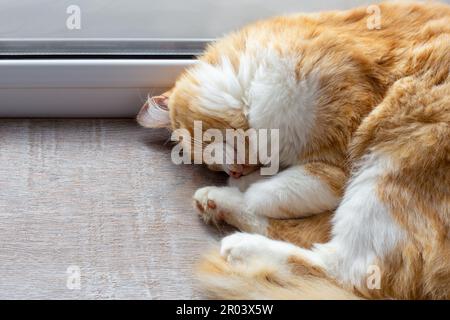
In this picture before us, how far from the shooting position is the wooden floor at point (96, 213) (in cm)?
167

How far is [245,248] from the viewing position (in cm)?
168

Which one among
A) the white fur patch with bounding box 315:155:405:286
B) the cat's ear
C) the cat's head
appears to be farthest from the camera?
the cat's ear

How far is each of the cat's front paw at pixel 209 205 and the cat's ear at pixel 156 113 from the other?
0.22m

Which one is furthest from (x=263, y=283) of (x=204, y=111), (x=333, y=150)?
(x=204, y=111)

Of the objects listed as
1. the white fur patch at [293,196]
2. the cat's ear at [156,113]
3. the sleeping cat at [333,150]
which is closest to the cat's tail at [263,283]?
the sleeping cat at [333,150]

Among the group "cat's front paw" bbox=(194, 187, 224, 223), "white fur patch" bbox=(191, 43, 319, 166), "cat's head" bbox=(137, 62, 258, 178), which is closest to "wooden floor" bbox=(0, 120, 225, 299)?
"cat's front paw" bbox=(194, 187, 224, 223)

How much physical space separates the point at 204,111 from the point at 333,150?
1.05 feet

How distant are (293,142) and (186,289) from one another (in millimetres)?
409

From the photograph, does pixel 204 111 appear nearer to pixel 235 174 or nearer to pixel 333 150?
pixel 235 174

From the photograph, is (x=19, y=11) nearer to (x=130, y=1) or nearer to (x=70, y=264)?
(x=130, y=1)

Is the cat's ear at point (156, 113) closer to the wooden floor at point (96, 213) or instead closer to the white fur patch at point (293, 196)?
the wooden floor at point (96, 213)

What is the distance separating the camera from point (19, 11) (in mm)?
2178

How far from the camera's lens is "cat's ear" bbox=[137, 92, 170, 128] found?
1.93m

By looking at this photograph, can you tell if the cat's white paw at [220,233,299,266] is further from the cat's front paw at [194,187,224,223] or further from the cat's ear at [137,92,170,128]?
the cat's ear at [137,92,170,128]
